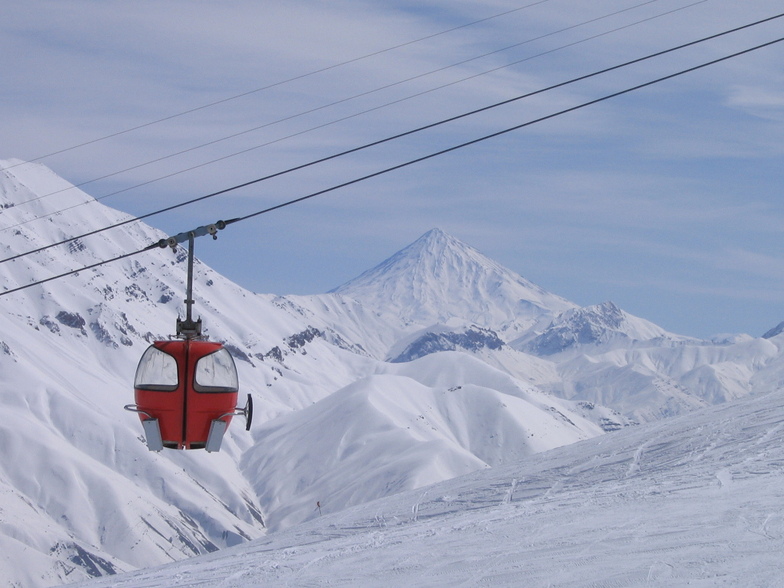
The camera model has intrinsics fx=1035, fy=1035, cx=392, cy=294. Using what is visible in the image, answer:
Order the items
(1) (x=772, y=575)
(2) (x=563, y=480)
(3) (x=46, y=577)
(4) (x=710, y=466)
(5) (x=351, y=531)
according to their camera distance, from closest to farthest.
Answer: (1) (x=772, y=575) → (4) (x=710, y=466) → (5) (x=351, y=531) → (2) (x=563, y=480) → (3) (x=46, y=577)

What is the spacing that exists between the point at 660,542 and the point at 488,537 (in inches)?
199

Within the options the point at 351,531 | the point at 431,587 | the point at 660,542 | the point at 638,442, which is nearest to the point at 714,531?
the point at 660,542

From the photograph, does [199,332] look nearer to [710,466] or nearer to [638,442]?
[710,466]

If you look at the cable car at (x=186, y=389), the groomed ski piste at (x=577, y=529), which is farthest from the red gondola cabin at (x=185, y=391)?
the groomed ski piste at (x=577, y=529)

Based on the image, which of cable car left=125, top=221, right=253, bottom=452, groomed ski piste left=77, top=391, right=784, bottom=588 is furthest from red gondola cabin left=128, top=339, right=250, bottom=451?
groomed ski piste left=77, top=391, right=784, bottom=588

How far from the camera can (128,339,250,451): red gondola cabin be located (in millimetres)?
15961

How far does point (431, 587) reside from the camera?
62.3 ft

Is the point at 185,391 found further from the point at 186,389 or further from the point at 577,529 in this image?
the point at 577,529

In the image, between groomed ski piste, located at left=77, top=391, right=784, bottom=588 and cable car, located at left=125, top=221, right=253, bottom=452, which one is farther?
groomed ski piste, located at left=77, top=391, right=784, bottom=588

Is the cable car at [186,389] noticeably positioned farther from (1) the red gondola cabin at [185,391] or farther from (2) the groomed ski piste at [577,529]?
(2) the groomed ski piste at [577,529]

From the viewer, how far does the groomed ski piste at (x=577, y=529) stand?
17.7m

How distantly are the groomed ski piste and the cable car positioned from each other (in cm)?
588

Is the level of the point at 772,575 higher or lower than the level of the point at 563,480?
higher

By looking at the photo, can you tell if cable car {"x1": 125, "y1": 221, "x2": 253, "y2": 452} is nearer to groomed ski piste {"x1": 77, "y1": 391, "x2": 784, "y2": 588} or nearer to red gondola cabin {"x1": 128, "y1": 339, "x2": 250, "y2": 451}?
red gondola cabin {"x1": 128, "y1": 339, "x2": 250, "y2": 451}
